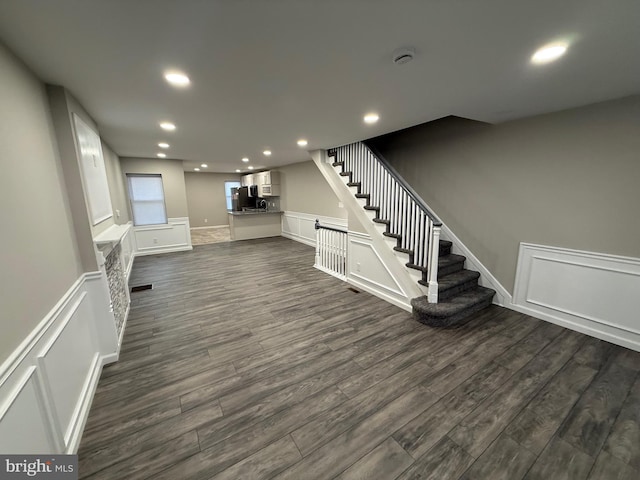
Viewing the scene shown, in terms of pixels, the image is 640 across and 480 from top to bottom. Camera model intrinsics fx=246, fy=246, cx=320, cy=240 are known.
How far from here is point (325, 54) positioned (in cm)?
149

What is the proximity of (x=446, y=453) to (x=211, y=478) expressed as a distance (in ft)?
4.54

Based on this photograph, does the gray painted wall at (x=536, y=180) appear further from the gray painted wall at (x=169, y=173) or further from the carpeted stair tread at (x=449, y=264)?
the gray painted wall at (x=169, y=173)

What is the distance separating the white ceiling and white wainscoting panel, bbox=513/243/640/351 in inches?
63.5

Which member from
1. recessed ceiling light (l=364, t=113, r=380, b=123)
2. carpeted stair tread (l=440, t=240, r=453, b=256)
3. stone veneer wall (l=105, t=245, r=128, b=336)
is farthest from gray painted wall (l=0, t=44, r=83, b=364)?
carpeted stair tread (l=440, t=240, r=453, b=256)

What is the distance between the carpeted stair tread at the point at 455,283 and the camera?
10.3 feet

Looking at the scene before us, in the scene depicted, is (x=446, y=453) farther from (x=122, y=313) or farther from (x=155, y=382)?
(x=122, y=313)

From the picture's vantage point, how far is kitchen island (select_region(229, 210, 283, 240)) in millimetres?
7770

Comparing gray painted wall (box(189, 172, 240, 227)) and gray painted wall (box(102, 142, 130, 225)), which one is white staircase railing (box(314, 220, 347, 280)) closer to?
gray painted wall (box(102, 142, 130, 225))

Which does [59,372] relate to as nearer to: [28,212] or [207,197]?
[28,212]

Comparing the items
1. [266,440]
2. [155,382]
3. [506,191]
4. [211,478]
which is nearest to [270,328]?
[155,382]

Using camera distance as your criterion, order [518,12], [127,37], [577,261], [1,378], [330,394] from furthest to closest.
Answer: [577,261] < [330,394] < [127,37] < [518,12] < [1,378]

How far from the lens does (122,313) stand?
294 cm

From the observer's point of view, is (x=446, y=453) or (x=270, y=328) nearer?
Answer: (x=446, y=453)

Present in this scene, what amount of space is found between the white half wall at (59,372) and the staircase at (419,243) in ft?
10.2
